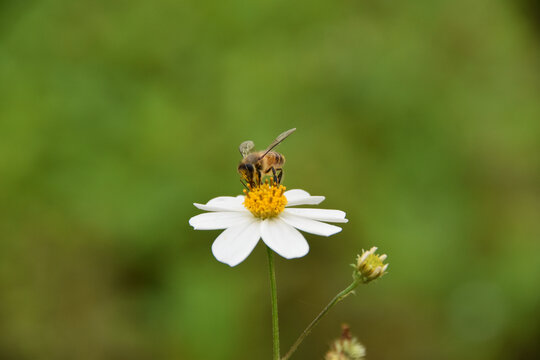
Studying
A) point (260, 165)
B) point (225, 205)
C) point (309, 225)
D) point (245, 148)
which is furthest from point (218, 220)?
point (245, 148)

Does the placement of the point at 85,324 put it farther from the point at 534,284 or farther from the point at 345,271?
the point at 534,284

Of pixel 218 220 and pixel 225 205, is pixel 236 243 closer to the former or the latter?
pixel 218 220

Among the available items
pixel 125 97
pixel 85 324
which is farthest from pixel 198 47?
pixel 85 324

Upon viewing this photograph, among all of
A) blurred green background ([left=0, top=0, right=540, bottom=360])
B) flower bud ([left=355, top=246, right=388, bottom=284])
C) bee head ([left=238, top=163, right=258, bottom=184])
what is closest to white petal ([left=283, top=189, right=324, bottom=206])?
bee head ([left=238, top=163, right=258, bottom=184])

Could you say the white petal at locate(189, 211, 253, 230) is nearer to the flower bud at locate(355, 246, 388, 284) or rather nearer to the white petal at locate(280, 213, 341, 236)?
the white petal at locate(280, 213, 341, 236)

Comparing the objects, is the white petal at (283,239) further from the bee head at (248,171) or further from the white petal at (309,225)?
the bee head at (248,171)

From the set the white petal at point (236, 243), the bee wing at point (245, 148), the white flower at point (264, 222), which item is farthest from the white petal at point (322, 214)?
the bee wing at point (245, 148)
